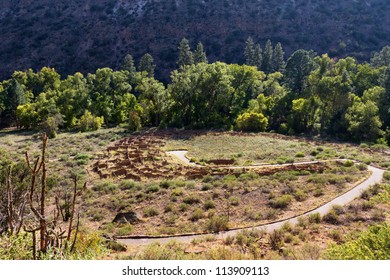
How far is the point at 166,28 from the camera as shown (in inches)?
3932

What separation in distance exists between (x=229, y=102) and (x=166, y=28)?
52.4 m

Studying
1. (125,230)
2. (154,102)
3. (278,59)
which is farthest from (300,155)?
(278,59)

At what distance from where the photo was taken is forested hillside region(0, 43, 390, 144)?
157 feet

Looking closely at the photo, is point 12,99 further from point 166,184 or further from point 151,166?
point 166,184

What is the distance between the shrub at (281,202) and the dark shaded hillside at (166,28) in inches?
2793

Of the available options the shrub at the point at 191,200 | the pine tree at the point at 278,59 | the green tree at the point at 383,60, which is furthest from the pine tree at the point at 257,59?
the shrub at the point at 191,200

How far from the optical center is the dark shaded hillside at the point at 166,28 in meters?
90.7

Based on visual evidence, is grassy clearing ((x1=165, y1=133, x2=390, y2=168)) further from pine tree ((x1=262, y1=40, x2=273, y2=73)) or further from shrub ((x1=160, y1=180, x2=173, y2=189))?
pine tree ((x1=262, y1=40, x2=273, y2=73))

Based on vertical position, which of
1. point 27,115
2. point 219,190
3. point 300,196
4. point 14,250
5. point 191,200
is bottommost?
point 27,115

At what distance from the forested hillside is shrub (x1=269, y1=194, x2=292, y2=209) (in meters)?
29.3

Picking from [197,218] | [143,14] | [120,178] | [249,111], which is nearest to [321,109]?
[249,111]

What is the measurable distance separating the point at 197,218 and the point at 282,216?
450 centimetres

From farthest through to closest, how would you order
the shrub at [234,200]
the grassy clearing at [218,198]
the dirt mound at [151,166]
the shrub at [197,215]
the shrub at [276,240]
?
the dirt mound at [151,166] → the shrub at [234,200] → the shrub at [197,215] → the grassy clearing at [218,198] → the shrub at [276,240]

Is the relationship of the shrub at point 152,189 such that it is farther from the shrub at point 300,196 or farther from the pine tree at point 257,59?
the pine tree at point 257,59
